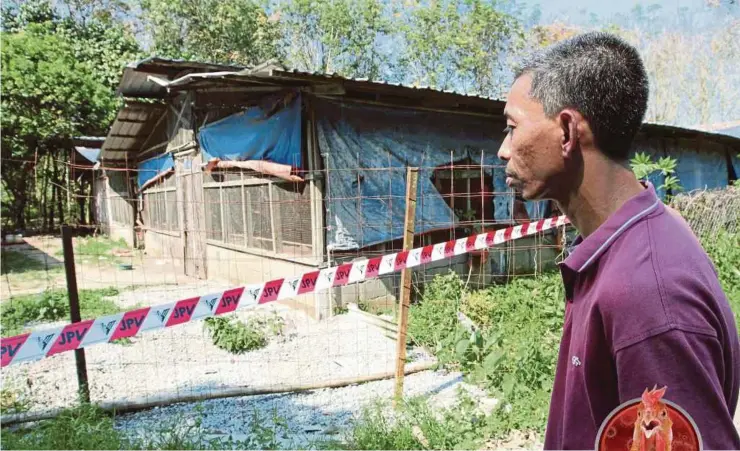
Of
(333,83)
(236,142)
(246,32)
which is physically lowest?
(236,142)

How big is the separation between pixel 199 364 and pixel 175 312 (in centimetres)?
239

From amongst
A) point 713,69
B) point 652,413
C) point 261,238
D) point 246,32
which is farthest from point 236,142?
point 713,69

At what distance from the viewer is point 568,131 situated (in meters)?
1.14

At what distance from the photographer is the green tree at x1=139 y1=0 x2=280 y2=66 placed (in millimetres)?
22250

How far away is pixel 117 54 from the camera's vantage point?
66.5 ft

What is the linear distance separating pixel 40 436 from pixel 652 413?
403 centimetres

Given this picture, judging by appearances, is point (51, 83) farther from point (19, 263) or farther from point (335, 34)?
point (335, 34)

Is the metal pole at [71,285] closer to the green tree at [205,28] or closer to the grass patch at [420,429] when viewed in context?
the grass patch at [420,429]

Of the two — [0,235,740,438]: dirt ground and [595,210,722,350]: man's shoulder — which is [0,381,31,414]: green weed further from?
[595,210,722,350]: man's shoulder

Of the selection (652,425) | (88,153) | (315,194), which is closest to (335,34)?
(88,153)

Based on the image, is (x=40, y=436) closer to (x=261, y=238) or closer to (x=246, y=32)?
(x=261, y=238)

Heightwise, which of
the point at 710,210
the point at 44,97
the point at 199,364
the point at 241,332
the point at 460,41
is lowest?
the point at 199,364

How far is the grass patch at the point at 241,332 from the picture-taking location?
5.85 metres

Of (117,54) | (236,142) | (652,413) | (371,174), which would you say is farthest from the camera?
(117,54)
